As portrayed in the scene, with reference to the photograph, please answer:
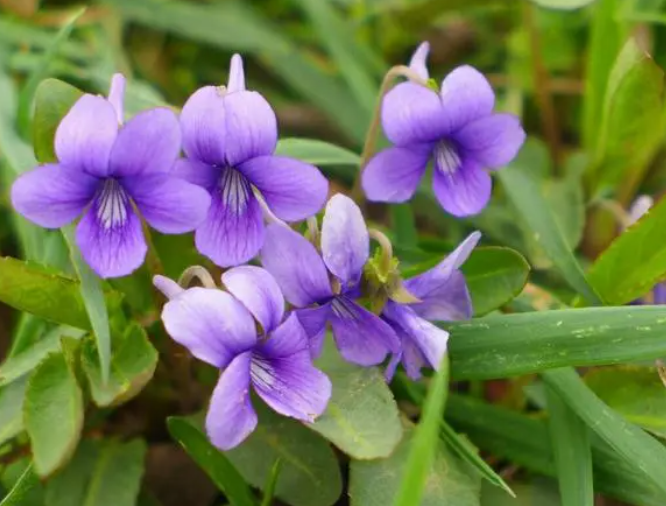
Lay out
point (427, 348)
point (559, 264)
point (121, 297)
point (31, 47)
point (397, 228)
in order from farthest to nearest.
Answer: point (31, 47) → point (397, 228) → point (559, 264) → point (121, 297) → point (427, 348)

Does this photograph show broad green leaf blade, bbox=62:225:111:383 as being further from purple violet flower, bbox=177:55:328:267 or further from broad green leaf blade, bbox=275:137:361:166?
broad green leaf blade, bbox=275:137:361:166

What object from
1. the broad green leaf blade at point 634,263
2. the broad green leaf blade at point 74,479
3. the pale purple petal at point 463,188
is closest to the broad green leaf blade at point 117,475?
the broad green leaf blade at point 74,479

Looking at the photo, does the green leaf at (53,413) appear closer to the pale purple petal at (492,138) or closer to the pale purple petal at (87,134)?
the pale purple petal at (87,134)

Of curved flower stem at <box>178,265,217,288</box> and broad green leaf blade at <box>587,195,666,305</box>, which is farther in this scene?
broad green leaf blade at <box>587,195,666,305</box>

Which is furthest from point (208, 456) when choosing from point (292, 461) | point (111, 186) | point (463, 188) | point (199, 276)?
point (463, 188)

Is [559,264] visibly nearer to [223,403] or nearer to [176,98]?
[223,403]

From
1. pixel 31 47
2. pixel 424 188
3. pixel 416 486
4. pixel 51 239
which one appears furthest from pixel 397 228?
pixel 31 47

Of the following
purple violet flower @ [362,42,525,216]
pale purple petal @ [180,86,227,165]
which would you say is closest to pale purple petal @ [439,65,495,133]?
purple violet flower @ [362,42,525,216]
